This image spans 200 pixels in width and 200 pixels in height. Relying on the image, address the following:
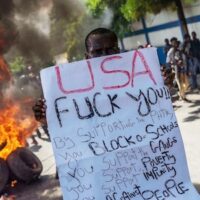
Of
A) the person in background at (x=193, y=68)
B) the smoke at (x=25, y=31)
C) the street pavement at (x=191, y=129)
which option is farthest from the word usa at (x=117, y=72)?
the smoke at (x=25, y=31)

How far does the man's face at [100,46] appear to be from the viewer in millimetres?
3949

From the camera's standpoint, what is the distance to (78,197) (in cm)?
310

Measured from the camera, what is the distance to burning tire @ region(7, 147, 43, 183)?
294 inches

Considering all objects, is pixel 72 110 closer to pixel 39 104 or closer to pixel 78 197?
pixel 39 104

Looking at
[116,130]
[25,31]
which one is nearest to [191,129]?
[116,130]

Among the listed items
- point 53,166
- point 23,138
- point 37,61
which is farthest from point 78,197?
point 37,61

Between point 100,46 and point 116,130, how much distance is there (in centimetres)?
97

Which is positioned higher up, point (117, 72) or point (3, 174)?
point (117, 72)

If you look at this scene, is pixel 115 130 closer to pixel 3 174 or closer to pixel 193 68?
pixel 3 174

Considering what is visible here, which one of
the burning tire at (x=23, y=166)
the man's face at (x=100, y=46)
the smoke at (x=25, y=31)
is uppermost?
the smoke at (x=25, y=31)

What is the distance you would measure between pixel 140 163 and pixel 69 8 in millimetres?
17456

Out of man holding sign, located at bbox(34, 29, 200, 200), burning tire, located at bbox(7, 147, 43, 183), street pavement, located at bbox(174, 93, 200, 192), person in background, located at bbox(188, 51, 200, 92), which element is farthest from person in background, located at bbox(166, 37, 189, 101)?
man holding sign, located at bbox(34, 29, 200, 200)

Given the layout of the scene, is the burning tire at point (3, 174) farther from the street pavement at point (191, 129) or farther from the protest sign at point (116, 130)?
the protest sign at point (116, 130)

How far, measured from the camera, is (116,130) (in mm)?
3223
